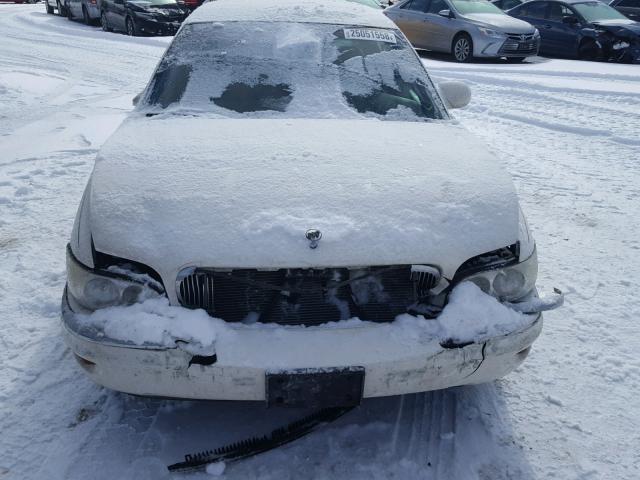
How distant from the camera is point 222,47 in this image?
3455 millimetres

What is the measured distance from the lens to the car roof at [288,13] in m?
3.65

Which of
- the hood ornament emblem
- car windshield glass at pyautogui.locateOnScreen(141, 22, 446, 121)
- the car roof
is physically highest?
the car roof

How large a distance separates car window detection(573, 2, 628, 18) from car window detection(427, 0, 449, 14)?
3.13 m

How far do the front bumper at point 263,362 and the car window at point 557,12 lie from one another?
13316 mm

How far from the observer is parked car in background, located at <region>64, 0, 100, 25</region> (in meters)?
18.0

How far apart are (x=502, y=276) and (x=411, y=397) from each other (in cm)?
72

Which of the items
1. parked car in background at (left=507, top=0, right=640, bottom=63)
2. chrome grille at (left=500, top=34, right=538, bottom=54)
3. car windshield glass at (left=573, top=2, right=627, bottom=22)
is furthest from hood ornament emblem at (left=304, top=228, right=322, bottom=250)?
car windshield glass at (left=573, top=2, right=627, bottom=22)

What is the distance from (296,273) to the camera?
2.15 m

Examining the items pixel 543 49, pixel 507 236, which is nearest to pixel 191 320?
pixel 507 236

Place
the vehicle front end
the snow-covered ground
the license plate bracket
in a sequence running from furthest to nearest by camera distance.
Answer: the vehicle front end < the snow-covered ground < the license plate bracket

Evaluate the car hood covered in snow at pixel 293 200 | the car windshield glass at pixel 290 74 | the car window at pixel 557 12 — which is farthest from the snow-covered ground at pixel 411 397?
the car window at pixel 557 12

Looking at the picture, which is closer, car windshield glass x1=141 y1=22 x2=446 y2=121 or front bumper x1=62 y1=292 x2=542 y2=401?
front bumper x1=62 y1=292 x2=542 y2=401

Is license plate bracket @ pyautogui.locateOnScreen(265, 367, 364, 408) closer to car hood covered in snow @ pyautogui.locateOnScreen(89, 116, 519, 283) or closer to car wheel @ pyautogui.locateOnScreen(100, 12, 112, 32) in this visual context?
car hood covered in snow @ pyautogui.locateOnScreen(89, 116, 519, 283)

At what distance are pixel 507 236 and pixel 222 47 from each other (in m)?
2.08
